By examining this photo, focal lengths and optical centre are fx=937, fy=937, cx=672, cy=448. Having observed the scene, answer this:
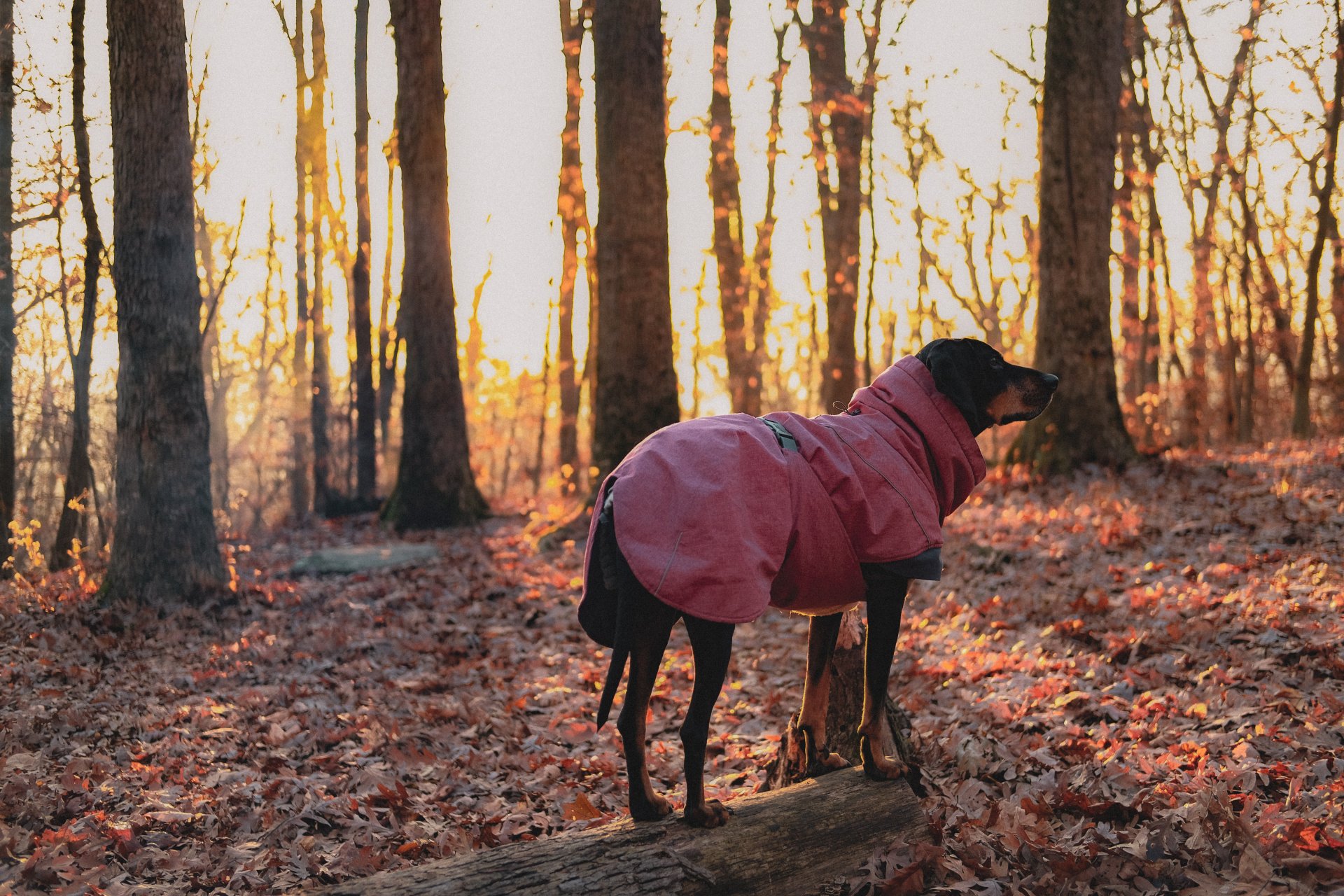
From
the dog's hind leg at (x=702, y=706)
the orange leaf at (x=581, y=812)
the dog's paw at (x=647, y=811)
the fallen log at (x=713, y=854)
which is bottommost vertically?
the orange leaf at (x=581, y=812)

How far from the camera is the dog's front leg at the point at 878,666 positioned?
3996 mm

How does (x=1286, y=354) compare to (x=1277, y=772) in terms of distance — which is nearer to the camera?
(x=1277, y=772)

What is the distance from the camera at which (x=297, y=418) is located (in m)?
25.6

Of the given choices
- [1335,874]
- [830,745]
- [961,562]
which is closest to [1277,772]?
[1335,874]

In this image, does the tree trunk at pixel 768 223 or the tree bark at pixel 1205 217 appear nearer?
the tree bark at pixel 1205 217

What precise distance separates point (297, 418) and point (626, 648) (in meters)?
24.2

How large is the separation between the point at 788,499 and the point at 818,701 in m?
1.11

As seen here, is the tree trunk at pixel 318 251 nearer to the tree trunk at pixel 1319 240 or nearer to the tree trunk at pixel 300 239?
the tree trunk at pixel 300 239

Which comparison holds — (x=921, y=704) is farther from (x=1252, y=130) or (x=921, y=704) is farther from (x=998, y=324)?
(x=998, y=324)

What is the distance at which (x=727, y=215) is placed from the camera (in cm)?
1994

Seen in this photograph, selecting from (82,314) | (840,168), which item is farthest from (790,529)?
(840,168)

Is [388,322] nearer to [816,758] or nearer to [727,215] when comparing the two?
[727,215]

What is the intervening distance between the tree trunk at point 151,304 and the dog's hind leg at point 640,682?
21.6 ft

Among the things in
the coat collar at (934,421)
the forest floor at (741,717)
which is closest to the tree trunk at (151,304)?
the forest floor at (741,717)
